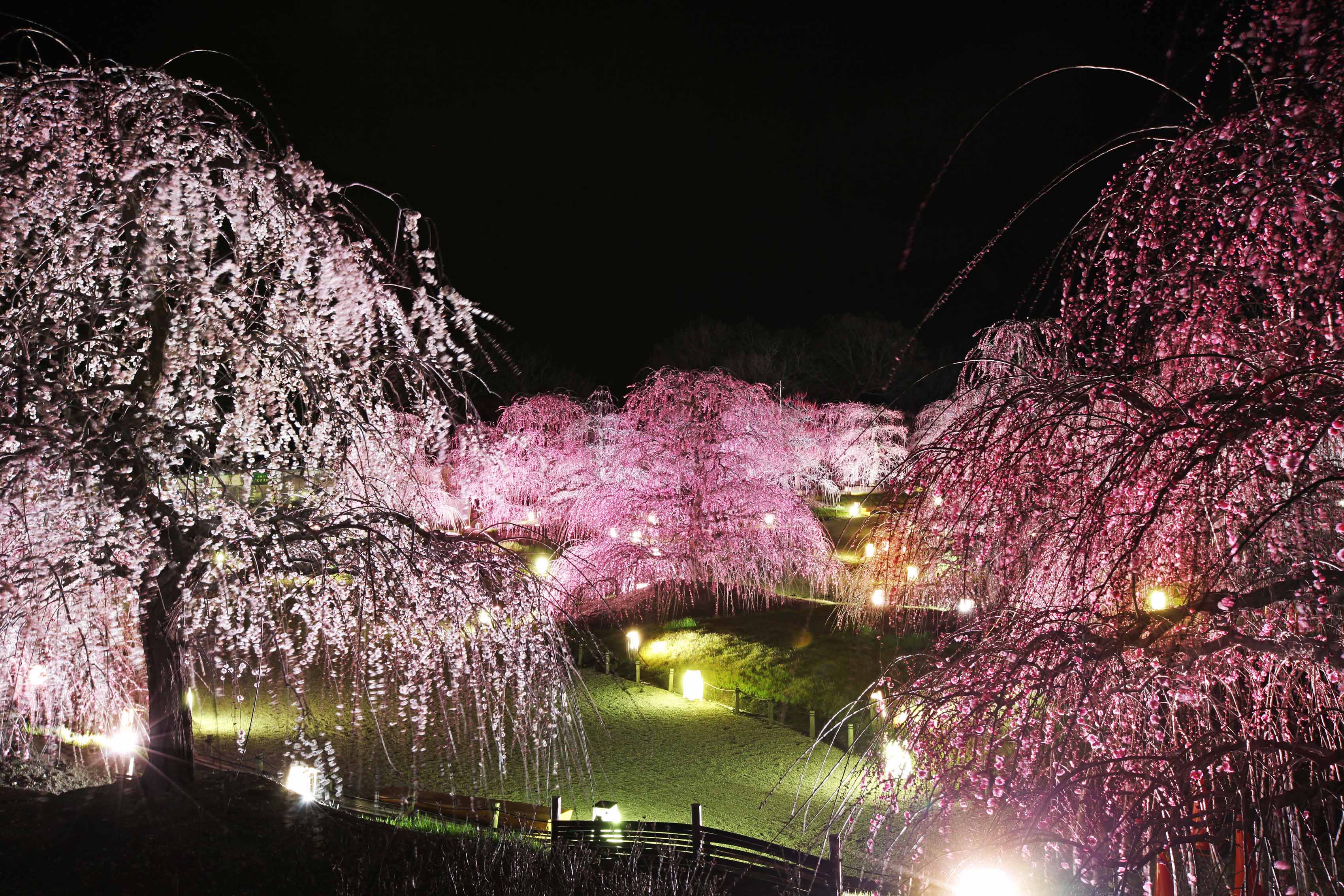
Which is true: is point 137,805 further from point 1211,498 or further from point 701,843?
point 1211,498

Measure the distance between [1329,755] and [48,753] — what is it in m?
10.5

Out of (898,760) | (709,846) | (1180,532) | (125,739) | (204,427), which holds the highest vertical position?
(204,427)

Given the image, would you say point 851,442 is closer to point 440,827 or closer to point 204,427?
point 440,827

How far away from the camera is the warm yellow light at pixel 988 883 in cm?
400

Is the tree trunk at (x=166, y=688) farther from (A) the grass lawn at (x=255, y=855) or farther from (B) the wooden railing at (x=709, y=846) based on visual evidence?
(B) the wooden railing at (x=709, y=846)

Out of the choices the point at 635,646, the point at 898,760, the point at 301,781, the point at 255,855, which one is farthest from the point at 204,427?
the point at 635,646

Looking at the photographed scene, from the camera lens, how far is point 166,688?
569 cm

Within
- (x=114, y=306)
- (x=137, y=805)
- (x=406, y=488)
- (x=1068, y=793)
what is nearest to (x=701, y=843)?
(x=406, y=488)

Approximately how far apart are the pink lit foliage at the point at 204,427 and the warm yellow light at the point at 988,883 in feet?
8.16

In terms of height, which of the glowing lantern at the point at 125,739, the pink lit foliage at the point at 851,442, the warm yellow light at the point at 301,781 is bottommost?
the warm yellow light at the point at 301,781

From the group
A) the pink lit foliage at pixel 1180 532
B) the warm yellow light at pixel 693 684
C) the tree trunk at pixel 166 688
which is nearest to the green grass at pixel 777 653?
the warm yellow light at pixel 693 684

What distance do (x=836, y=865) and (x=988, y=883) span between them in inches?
83.0

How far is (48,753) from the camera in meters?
8.23

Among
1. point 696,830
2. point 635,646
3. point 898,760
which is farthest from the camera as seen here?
point 635,646
